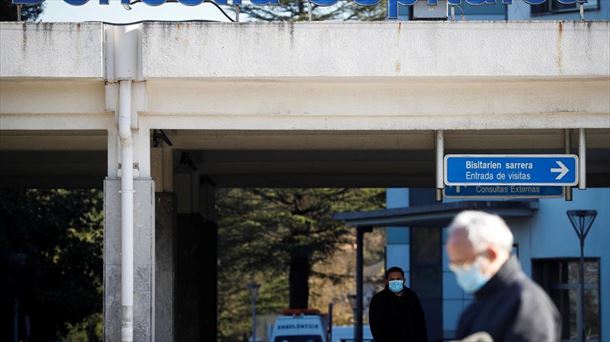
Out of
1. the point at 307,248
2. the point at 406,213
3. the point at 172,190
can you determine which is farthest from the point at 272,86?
the point at 307,248

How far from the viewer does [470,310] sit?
6270mm

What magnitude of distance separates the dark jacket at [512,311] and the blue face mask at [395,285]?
8908 mm

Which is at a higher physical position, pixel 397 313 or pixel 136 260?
pixel 136 260

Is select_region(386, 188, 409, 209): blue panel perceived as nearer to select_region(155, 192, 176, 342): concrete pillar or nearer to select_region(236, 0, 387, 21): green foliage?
select_region(236, 0, 387, 21): green foliage

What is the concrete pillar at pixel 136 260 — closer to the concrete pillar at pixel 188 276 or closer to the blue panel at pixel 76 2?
the blue panel at pixel 76 2

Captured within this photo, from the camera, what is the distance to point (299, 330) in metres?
28.6

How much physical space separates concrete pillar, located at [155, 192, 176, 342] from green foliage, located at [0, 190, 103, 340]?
1643cm

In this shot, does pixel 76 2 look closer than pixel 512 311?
No

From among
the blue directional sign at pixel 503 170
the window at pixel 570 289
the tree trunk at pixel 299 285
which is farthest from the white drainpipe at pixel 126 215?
the tree trunk at pixel 299 285

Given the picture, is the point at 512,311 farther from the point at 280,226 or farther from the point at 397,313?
the point at 280,226

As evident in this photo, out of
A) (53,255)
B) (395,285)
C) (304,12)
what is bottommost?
(395,285)

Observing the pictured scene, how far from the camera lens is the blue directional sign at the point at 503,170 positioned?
16.5m

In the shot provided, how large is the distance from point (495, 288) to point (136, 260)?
9802mm

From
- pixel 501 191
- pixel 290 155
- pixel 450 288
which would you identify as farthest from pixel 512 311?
pixel 450 288
